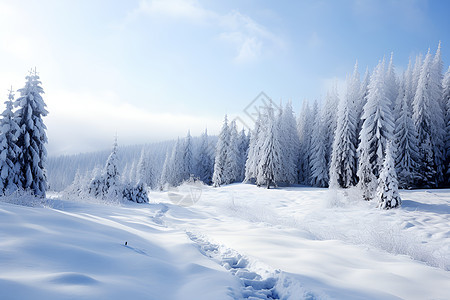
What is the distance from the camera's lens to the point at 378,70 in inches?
973

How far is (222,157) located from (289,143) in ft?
44.4

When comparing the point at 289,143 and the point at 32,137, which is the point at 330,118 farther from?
the point at 32,137

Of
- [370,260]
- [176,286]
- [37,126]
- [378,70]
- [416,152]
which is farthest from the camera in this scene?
[416,152]

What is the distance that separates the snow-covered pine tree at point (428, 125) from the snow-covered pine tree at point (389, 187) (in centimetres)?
1430

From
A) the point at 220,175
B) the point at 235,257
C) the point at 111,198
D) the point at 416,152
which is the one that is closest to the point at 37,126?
the point at 111,198

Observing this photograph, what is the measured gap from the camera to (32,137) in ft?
58.3

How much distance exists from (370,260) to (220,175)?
40.1 m

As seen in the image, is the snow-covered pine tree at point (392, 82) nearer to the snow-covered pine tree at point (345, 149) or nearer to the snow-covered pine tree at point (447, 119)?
the snow-covered pine tree at point (447, 119)

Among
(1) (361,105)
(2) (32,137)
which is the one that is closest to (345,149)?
(1) (361,105)

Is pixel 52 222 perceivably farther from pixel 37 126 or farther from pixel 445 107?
pixel 445 107

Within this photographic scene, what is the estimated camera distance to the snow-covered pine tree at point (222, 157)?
45250mm

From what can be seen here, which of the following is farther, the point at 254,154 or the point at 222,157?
the point at 222,157

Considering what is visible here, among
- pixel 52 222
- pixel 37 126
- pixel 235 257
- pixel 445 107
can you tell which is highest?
pixel 445 107

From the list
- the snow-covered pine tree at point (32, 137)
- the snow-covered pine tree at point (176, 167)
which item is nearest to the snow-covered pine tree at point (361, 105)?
the snow-covered pine tree at point (32, 137)
